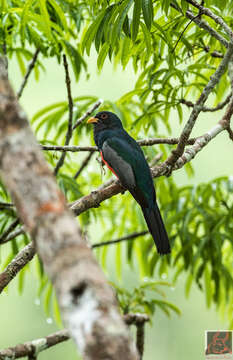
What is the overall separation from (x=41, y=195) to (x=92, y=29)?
65.9 inches

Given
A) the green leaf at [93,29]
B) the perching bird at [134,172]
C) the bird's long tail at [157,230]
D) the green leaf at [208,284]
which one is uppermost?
the green leaf at [93,29]

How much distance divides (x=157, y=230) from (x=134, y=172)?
41 centimetres

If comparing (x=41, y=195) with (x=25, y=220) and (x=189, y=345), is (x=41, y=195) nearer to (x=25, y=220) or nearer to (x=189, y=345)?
(x=25, y=220)

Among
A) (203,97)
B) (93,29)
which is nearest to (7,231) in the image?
(93,29)

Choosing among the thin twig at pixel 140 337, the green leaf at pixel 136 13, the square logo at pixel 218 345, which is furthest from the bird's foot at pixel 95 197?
the thin twig at pixel 140 337

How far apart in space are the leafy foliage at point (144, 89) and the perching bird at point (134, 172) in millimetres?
168

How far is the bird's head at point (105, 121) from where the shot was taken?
3727mm

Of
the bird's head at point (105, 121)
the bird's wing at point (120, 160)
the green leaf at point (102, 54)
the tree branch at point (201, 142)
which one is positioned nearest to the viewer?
the green leaf at point (102, 54)

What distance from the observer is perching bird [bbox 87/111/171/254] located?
3.11 metres

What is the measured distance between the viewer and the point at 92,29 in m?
2.54

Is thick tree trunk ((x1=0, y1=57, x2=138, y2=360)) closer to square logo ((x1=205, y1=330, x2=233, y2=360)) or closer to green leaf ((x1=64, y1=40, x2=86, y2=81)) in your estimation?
square logo ((x1=205, y1=330, x2=233, y2=360))

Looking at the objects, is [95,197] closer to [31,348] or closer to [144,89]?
[31,348]

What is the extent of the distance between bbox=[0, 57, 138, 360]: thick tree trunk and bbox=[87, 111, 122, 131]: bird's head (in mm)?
2597

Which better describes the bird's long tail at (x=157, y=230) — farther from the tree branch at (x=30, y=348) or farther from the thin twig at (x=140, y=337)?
the tree branch at (x=30, y=348)
